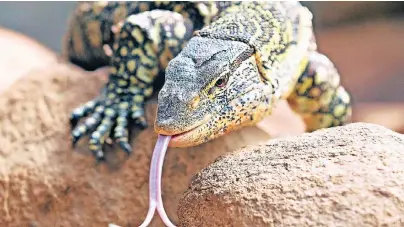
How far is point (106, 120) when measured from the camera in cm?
328

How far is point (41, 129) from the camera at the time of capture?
3.30 metres

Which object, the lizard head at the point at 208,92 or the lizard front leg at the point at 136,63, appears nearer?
the lizard head at the point at 208,92

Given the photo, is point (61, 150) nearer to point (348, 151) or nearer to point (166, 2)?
point (166, 2)

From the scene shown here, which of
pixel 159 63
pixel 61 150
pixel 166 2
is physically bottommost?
pixel 61 150

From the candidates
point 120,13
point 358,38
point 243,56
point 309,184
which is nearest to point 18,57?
point 120,13

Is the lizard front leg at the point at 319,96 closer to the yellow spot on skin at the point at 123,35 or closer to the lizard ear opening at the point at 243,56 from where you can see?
the lizard ear opening at the point at 243,56

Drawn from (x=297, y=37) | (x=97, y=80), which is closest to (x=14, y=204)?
(x=97, y=80)

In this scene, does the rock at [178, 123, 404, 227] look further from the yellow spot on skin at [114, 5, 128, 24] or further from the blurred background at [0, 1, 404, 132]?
the blurred background at [0, 1, 404, 132]

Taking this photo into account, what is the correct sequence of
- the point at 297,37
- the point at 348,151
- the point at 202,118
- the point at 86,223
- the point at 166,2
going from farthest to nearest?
1. the point at 166,2
2. the point at 297,37
3. the point at 86,223
4. the point at 202,118
5. the point at 348,151

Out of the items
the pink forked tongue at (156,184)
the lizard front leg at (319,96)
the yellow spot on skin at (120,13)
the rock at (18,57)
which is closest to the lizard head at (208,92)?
the pink forked tongue at (156,184)

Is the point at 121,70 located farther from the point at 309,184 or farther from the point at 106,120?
the point at 309,184

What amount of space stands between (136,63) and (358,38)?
5266 millimetres

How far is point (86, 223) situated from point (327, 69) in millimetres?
1631

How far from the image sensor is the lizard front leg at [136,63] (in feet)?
10.9
